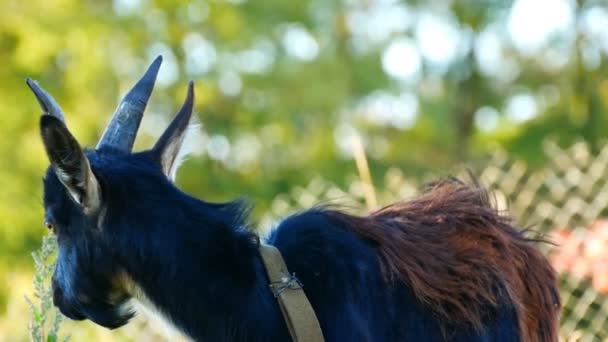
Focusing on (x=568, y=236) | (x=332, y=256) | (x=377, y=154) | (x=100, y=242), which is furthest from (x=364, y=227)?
(x=377, y=154)

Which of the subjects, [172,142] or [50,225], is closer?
[50,225]

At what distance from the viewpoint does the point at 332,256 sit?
3414 mm

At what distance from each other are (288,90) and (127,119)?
10038 millimetres

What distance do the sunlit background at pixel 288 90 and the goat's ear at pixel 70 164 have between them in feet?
15.5

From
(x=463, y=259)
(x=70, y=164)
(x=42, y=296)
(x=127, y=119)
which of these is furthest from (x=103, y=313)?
(x=463, y=259)

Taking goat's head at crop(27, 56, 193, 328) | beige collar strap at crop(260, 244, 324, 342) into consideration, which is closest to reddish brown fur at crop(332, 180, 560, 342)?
beige collar strap at crop(260, 244, 324, 342)

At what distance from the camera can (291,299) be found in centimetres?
329

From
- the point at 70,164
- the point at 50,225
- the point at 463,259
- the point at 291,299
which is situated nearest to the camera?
the point at 70,164

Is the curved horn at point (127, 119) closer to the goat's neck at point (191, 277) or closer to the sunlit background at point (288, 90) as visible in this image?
the goat's neck at point (191, 277)

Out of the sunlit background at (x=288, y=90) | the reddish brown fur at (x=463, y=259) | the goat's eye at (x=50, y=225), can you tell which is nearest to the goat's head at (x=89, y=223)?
the goat's eye at (x=50, y=225)

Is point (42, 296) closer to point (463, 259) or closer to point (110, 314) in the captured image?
point (110, 314)

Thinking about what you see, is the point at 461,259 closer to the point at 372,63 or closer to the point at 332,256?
the point at 332,256

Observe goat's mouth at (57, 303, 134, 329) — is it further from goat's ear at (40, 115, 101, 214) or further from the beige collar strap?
the beige collar strap

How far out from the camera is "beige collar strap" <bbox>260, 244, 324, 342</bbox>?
3229 millimetres
